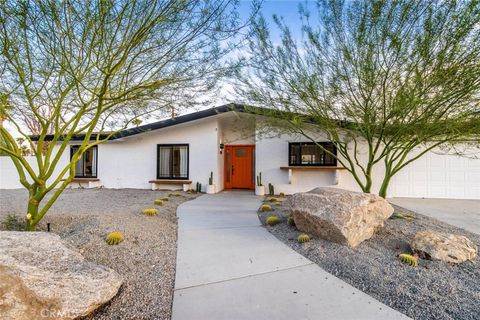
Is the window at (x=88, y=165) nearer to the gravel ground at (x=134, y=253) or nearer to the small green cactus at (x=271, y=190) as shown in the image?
the gravel ground at (x=134, y=253)

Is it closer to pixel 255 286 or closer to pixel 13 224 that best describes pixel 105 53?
pixel 13 224

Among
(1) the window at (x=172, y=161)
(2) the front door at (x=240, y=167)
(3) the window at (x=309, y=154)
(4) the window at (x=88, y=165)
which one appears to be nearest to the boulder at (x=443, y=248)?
Result: (3) the window at (x=309, y=154)

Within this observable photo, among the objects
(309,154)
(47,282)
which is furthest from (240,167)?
(47,282)

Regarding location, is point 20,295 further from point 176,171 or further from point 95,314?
point 176,171

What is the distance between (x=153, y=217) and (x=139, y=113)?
2.19 meters

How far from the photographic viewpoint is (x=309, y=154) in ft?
34.0

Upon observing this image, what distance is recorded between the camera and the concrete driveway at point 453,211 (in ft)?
19.2

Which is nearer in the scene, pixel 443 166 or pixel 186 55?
pixel 186 55

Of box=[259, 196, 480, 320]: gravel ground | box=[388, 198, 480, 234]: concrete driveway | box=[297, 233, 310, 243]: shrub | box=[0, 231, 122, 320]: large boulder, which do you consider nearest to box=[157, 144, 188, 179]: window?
box=[259, 196, 480, 320]: gravel ground

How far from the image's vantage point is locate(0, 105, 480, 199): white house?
9.78 meters

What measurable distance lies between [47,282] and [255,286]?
194 cm

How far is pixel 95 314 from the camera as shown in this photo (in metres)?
2.27

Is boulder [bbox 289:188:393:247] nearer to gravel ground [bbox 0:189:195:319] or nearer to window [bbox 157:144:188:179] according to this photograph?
gravel ground [bbox 0:189:195:319]

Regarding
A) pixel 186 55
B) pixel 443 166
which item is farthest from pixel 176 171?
pixel 443 166
